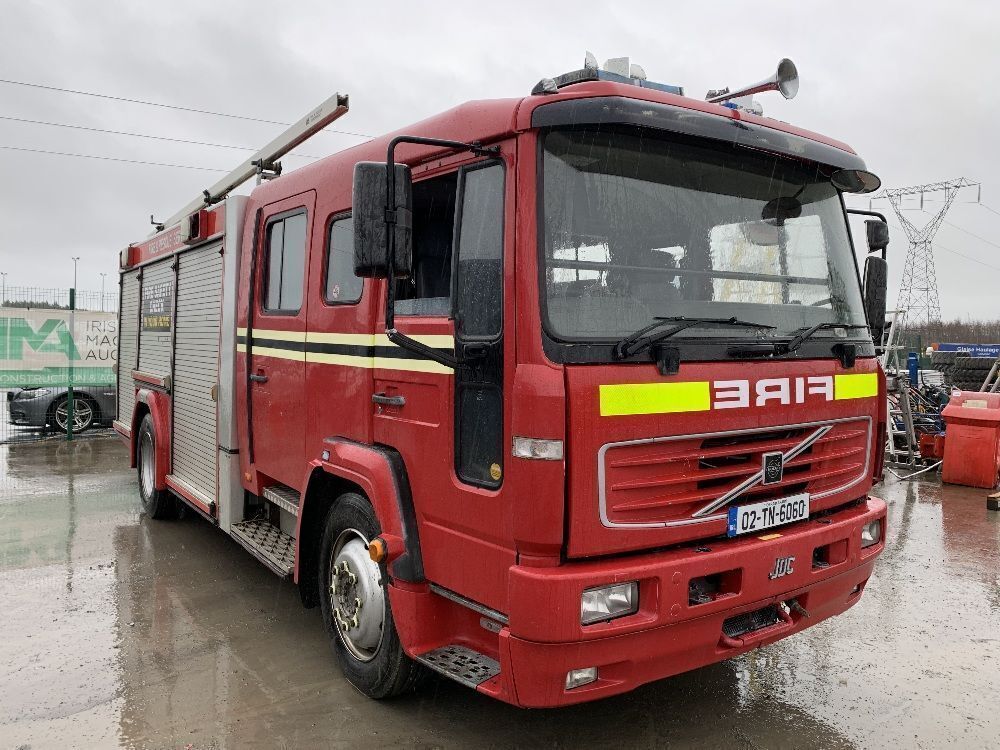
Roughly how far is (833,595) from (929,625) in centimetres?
183

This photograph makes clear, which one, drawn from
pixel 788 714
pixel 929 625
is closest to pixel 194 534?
pixel 788 714

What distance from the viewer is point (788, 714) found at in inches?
141

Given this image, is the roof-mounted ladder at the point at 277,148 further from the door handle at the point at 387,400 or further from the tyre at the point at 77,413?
the tyre at the point at 77,413

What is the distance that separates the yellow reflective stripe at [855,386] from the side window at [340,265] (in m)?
2.35

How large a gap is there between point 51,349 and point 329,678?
10.1 m

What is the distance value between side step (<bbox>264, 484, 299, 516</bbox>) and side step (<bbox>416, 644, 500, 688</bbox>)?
1.43 metres

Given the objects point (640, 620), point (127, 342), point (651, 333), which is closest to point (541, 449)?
point (651, 333)

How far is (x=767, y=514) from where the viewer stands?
3.11 metres

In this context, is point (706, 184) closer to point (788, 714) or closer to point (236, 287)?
point (788, 714)

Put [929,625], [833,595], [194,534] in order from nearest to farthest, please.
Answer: [833,595] < [929,625] < [194,534]

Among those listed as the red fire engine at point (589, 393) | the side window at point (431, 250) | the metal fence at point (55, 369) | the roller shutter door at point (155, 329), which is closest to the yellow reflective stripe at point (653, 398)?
the red fire engine at point (589, 393)

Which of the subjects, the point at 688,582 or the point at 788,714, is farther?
the point at 788,714

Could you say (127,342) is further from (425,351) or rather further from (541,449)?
(541,449)

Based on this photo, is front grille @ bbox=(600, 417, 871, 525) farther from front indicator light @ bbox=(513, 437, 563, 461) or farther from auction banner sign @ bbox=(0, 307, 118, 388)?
auction banner sign @ bbox=(0, 307, 118, 388)
